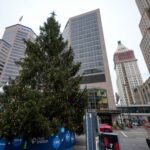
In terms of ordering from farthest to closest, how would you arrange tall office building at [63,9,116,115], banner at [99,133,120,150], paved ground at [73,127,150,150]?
1. tall office building at [63,9,116,115]
2. paved ground at [73,127,150,150]
3. banner at [99,133,120,150]

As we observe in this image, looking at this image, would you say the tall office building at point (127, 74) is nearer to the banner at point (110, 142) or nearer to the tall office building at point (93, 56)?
the tall office building at point (93, 56)

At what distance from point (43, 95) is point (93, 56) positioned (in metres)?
45.1

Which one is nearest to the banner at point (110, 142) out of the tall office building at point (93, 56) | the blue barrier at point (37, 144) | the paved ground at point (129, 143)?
the blue barrier at point (37, 144)

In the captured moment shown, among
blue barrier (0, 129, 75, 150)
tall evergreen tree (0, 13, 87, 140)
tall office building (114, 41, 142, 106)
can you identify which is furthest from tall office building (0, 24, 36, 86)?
tall office building (114, 41, 142, 106)

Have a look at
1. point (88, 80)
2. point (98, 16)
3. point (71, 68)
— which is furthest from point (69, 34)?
point (71, 68)

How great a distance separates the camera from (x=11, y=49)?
103125mm

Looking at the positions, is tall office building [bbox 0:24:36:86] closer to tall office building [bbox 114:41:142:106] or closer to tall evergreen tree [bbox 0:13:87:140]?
tall evergreen tree [bbox 0:13:87:140]

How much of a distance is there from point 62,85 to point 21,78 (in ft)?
8.51

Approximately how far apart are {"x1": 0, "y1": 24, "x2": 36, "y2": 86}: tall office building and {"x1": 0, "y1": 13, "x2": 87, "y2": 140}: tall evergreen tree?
81541mm

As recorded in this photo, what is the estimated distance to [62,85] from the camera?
317 inches

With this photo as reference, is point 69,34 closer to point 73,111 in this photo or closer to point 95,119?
point 73,111

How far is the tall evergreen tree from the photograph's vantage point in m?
5.89

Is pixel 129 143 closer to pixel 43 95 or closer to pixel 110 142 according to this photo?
pixel 110 142

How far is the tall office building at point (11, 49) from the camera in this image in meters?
94.5
